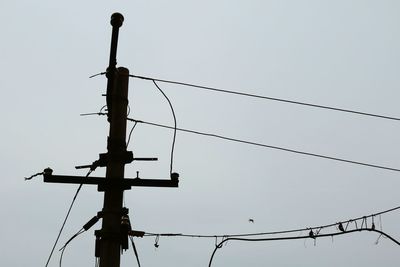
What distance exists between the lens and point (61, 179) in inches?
285

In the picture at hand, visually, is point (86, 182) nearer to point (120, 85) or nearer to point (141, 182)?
point (141, 182)

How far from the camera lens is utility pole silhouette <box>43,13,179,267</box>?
259 inches

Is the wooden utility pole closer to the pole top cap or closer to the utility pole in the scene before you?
the utility pole

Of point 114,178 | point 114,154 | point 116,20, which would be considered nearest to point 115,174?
point 114,178

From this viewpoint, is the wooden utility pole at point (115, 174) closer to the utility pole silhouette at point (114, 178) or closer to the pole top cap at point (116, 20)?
the utility pole silhouette at point (114, 178)

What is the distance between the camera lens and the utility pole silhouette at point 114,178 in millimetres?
6590

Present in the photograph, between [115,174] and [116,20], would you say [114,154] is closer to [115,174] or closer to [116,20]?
[115,174]

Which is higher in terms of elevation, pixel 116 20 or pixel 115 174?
pixel 116 20

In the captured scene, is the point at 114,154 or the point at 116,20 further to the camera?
the point at 116,20

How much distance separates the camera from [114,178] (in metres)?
6.95

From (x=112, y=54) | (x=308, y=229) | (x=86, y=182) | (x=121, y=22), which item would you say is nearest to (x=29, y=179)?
(x=86, y=182)

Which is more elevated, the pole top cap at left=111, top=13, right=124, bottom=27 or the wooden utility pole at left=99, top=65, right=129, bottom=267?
the pole top cap at left=111, top=13, right=124, bottom=27

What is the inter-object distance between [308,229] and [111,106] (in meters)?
4.73

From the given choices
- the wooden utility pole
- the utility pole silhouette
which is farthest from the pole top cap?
the wooden utility pole
